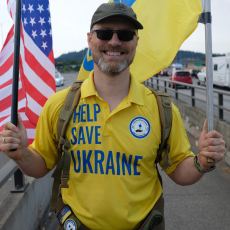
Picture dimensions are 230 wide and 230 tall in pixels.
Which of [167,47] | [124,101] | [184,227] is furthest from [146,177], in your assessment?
[184,227]

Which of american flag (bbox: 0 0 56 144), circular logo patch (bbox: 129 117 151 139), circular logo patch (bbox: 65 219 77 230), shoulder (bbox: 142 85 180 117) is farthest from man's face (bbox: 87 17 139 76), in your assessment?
american flag (bbox: 0 0 56 144)

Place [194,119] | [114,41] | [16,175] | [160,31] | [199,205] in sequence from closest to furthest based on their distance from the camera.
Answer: [114,41]
[160,31]
[16,175]
[199,205]
[194,119]

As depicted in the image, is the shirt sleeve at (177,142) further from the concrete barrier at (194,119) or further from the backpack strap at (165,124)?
the concrete barrier at (194,119)

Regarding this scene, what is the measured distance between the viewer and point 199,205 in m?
4.43

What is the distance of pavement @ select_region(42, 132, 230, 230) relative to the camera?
393 centimetres

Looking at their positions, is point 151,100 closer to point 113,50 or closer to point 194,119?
point 113,50

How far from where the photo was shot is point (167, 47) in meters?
3.10

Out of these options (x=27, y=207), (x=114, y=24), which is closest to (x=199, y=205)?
(x=27, y=207)

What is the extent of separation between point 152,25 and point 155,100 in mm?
1372

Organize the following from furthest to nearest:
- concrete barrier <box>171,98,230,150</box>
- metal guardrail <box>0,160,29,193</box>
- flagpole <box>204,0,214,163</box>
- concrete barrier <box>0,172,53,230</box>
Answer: concrete barrier <box>171,98,230,150</box>, metal guardrail <box>0,160,29,193</box>, concrete barrier <box>0,172,53,230</box>, flagpole <box>204,0,214,163</box>

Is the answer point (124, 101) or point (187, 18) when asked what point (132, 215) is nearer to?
point (124, 101)

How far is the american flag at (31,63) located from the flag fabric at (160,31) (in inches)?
49.4

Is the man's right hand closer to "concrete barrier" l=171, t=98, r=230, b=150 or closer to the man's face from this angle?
the man's face

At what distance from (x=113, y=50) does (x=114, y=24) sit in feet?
0.64
